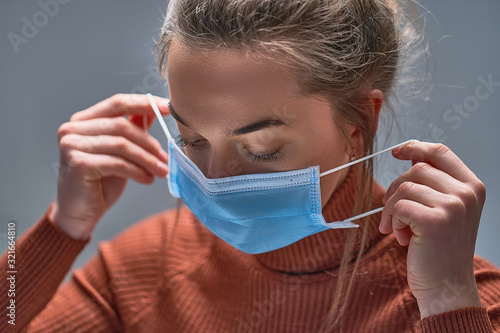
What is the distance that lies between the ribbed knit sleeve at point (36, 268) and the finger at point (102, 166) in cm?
14

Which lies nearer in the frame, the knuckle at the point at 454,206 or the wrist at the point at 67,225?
the knuckle at the point at 454,206

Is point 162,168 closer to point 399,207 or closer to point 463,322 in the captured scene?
point 399,207

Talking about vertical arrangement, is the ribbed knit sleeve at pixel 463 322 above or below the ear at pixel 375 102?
below

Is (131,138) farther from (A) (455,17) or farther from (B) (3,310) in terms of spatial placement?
(A) (455,17)

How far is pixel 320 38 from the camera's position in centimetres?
89

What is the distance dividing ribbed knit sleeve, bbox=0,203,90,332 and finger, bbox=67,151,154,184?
0.14m

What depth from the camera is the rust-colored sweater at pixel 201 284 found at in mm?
1048

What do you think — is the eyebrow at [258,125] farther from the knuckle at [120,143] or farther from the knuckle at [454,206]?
the knuckle at [120,143]

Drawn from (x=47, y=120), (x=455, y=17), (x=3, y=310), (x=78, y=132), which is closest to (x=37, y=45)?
(x=47, y=120)

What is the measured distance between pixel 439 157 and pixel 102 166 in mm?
668

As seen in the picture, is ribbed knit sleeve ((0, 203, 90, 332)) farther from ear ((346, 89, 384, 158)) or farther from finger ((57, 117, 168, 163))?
ear ((346, 89, 384, 158))

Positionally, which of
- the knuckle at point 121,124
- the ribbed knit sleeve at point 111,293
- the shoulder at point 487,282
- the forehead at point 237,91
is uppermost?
the forehead at point 237,91

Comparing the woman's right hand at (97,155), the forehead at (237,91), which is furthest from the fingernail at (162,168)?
the forehead at (237,91)

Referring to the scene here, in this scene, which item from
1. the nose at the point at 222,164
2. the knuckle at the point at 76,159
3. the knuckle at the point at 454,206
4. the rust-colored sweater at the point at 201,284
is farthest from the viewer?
the knuckle at the point at 76,159
